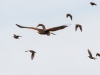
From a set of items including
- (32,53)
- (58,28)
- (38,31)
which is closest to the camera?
(58,28)

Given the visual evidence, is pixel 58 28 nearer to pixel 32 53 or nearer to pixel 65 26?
pixel 65 26

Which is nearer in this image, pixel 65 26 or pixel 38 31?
pixel 65 26

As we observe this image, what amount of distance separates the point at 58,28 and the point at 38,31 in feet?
10.3

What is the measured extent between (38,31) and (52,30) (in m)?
2.69

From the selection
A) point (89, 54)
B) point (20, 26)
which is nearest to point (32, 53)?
point (89, 54)

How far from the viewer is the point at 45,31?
1179 inches

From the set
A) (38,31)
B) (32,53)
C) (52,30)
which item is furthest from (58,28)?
(32,53)

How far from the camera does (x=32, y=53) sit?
53.6m

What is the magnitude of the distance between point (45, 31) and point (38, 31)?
1020mm

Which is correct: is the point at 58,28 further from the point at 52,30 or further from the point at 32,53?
the point at 32,53

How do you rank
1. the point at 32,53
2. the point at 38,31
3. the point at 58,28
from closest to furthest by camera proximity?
Result: the point at 58,28 → the point at 38,31 → the point at 32,53

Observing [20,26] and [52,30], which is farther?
[20,26]

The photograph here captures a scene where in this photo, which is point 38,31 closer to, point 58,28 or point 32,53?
point 58,28

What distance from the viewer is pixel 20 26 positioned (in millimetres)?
30891
